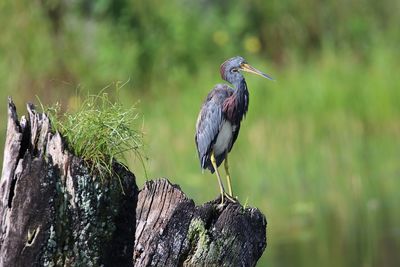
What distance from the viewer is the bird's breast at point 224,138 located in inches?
255

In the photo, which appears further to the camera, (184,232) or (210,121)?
(210,121)

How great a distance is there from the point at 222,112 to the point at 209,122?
0.30ft

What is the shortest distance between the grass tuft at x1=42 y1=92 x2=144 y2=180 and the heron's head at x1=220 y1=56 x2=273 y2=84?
78.4 inches

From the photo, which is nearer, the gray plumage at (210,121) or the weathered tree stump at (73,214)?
the weathered tree stump at (73,214)

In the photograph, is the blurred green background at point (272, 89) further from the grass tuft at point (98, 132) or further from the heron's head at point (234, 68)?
the grass tuft at point (98, 132)

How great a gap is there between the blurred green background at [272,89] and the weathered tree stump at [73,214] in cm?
422

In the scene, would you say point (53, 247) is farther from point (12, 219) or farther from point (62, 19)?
point (62, 19)

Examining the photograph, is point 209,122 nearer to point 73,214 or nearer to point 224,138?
point 224,138

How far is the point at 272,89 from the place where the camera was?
12156mm

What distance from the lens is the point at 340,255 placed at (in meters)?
9.00

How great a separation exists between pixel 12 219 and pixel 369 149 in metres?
7.71

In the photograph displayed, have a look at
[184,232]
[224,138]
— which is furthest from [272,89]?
[184,232]

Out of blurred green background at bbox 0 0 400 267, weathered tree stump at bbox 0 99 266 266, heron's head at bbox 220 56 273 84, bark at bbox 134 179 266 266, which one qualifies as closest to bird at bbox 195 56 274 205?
heron's head at bbox 220 56 273 84

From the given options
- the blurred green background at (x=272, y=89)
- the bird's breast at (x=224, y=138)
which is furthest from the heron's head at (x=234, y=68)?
the blurred green background at (x=272, y=89)
